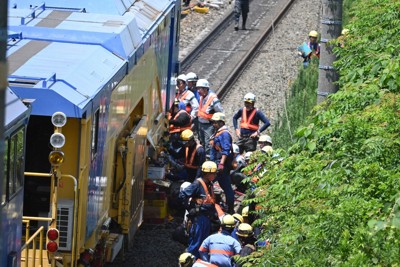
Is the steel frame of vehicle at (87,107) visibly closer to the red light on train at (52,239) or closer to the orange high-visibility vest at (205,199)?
the red light on train at (52,239)


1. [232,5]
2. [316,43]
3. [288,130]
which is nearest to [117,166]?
[288,130]

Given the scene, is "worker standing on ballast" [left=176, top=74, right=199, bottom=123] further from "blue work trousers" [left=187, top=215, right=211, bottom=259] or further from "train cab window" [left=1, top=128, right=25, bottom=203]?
"train cab window" [left=1, top=128, right=25, bottom=203]

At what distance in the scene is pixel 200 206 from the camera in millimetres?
13797

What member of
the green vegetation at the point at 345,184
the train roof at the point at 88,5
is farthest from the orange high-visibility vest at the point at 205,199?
the green vegetation at the point at 345,184

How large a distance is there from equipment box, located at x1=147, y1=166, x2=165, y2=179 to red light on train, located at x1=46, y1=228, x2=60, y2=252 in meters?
6.62

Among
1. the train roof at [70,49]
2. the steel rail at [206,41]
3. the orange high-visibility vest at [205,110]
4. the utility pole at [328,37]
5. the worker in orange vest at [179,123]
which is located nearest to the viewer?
the train roof at [70,49]

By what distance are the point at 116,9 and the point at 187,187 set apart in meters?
2.86

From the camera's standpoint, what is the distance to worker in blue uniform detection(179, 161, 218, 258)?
44.5 feet

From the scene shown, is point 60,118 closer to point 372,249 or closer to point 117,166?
point 117,166

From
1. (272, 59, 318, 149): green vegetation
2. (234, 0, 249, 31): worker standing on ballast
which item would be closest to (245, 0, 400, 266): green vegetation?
(272, 59, 318, 149): green vegetation

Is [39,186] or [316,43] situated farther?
[316,43]

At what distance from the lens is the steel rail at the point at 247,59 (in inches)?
1004

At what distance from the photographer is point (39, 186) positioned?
1077 centimetres

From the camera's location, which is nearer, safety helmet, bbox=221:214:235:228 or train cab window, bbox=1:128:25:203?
train cab window, bbox=1:128:25:203
